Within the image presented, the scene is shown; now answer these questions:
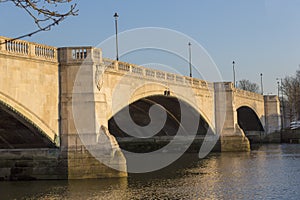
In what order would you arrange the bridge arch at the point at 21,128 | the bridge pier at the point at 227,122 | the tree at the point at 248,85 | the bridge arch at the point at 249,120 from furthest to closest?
1. the tree at the point at 248,85
2. the bridge arch at the point at 249,120
3. the bridge pier at the point at 227,122
4. the bridge arch at the point at 21,128

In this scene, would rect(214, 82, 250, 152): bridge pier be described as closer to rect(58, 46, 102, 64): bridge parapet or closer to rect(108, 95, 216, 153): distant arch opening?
rect(108, 95, 216, 153): distant arch opening

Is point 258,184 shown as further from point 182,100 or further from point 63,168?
point 182,100

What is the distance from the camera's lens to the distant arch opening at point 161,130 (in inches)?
1531

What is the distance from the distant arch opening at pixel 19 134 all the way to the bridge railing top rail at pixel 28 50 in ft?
8.85

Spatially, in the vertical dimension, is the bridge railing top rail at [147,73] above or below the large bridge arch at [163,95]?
above

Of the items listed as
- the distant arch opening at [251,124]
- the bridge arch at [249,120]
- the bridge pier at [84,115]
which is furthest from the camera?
the distant arch opening at [251,124]

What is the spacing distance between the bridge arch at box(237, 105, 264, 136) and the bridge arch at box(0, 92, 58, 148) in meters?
39.5

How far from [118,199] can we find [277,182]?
336 inches

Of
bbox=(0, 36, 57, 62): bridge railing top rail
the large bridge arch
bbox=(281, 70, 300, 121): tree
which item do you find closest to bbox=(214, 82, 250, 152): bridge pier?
the large bridge arch

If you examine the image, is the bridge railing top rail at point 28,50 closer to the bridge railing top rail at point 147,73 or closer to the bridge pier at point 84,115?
the bridge pier at point 84,115

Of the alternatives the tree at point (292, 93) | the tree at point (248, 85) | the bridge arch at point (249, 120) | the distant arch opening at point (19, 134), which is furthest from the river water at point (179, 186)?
the tree at point (248, 85)

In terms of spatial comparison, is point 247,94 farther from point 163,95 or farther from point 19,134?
point 19,134

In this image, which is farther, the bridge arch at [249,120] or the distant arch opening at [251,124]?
the distant arch opening at [251,124]

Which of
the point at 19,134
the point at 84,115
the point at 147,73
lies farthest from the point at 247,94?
the point at 19,134
